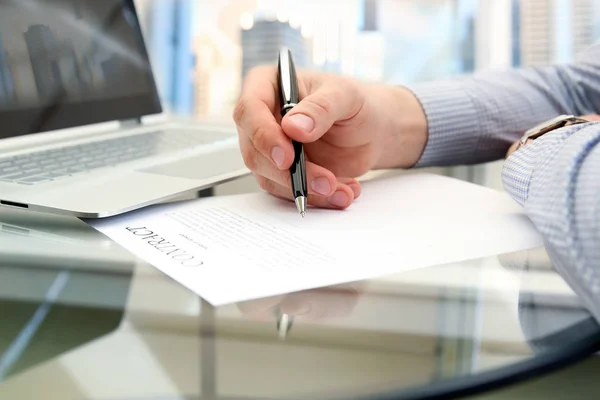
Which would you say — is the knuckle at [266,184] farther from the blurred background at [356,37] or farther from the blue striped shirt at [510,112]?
the blurred background at [356,37]

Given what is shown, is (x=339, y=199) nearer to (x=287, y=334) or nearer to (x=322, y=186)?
(x=322, y=186)

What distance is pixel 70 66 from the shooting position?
2.56 ft

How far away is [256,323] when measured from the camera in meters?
0.27

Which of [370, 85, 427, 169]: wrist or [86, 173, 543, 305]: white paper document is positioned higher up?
[370, 85, 427, 169]: wrist

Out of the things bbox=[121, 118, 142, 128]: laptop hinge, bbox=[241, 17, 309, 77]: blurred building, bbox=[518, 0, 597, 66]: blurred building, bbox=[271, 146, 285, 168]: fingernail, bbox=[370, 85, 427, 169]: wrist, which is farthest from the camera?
bbox=[241, 17, 309, 77]: blurred building

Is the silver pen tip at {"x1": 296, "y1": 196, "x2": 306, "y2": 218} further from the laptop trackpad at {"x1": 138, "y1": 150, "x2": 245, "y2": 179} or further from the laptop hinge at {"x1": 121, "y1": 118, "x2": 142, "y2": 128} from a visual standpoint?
the laptop hinge at {"x1": 121, "y1": 118, "x2": 142, "y2": 128}

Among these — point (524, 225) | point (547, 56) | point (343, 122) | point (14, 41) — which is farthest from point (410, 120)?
point (547, 56)

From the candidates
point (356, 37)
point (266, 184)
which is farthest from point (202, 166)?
point (356, 37)

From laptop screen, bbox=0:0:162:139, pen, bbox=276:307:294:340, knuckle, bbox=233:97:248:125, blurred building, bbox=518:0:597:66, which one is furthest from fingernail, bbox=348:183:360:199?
blurred building, bbox=518:0:597:66

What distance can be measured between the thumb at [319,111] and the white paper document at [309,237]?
0.06 meters

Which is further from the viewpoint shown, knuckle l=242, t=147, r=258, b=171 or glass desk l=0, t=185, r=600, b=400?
knuckle l=242, t=147, r=258, b=171

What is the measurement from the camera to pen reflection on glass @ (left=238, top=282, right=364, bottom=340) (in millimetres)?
280

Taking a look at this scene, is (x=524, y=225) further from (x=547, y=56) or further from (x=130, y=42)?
(x=547, y=56)

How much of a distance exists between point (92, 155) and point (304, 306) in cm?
41
